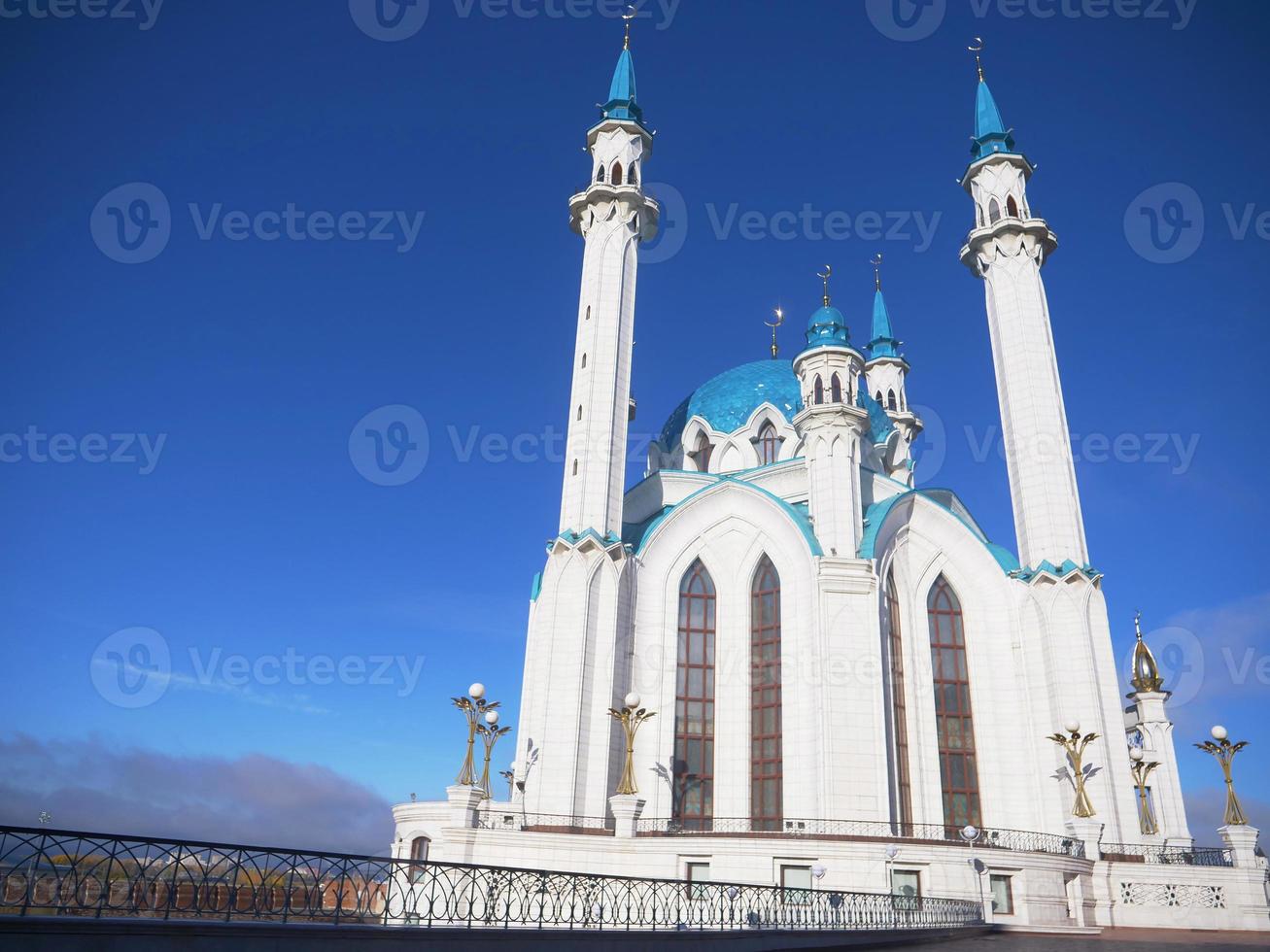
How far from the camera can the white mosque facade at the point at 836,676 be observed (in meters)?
23.0

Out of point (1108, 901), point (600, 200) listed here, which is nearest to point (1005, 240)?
point (600, 200)

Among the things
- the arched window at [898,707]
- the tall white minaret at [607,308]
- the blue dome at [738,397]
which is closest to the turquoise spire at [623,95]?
the tall white minaret at [607,308]

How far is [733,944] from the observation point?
12398 millimetres

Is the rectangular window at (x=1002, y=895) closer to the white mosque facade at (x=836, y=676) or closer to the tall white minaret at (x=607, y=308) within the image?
the white mosque facade at (x=836, y=676)

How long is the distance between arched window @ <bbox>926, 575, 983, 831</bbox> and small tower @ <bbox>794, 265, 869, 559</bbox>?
4.62 meters

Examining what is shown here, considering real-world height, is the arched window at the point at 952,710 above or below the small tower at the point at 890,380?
below

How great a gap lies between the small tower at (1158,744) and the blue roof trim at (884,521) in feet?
27.5

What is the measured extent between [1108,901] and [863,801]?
6.97 m

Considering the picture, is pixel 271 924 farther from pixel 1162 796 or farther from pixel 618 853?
pixel 1162 796

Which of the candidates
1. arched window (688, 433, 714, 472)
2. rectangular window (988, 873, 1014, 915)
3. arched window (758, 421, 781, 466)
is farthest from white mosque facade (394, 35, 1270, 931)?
arched window (688, 433, 714, 472)

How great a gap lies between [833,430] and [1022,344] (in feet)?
29.4

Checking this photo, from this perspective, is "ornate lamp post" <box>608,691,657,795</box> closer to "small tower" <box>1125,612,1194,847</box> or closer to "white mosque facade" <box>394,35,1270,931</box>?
"white mosque facade" <box>394,35,1270,931</box>

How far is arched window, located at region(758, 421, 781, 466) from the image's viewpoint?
124ft

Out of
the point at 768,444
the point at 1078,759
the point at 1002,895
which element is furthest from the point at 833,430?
the point at 1002,895
